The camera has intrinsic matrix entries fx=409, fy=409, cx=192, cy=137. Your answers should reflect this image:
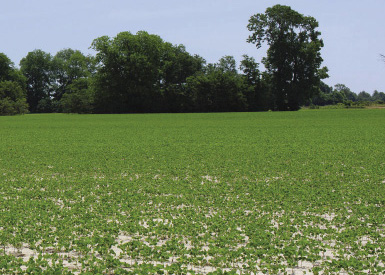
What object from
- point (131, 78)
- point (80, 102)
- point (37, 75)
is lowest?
point (80, 102)

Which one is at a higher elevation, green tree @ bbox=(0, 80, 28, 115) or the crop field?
green tree @ bbox=(0, 80, 28, 115)

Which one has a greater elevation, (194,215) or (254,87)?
(254,87)

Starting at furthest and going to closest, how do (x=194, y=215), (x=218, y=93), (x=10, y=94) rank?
(x=218, y=93) → (x=10, y=94) → (x=194, y=215)

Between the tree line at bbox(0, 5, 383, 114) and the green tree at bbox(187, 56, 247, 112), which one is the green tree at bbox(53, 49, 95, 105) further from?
the green tree at bbox(187, 56, 247, 112)

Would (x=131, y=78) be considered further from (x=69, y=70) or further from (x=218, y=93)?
(x=69, y=70)

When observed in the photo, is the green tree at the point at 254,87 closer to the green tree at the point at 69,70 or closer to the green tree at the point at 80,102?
the green tree at the point at 80,102

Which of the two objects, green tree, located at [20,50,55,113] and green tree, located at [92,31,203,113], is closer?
green tree, located at [92,31,203,113]

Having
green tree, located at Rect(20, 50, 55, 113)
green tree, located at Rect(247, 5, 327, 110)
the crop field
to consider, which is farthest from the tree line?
the crop field

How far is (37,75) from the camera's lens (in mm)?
94812

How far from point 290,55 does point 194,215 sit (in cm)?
6479

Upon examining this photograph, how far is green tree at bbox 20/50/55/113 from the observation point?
3669 inches

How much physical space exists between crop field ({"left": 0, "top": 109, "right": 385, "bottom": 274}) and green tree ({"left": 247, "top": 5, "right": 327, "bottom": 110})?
55945 mm

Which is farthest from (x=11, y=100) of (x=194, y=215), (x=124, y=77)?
(x=194, y=215)

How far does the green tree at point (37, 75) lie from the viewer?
9319 centimetres
